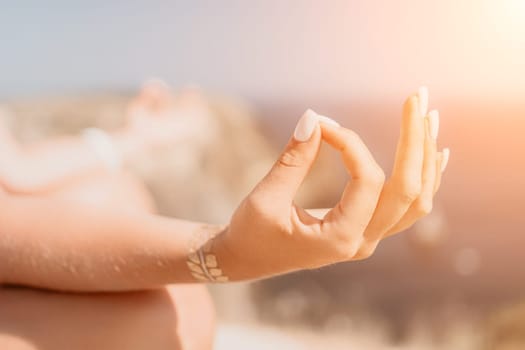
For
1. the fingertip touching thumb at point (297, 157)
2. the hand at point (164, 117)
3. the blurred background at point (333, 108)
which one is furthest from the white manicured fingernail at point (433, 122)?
the blurred background at point (333, 108)

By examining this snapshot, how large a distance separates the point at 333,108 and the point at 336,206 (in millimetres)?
1381

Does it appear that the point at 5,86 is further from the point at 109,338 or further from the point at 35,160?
the point at 109,338

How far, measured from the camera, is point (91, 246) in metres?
0.69

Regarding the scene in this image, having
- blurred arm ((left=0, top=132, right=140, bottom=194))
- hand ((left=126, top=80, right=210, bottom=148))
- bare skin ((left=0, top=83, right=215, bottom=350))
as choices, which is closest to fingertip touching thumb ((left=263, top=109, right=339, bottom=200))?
bare skin ((left=0, top=83, right=215, bottom=350))

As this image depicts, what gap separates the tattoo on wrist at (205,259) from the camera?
25.1 inches

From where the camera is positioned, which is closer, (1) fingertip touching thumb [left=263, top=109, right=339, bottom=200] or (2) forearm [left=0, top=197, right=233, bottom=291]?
(1) fingertip touching thumb [left=263, top=109, right=339, bottom=200]

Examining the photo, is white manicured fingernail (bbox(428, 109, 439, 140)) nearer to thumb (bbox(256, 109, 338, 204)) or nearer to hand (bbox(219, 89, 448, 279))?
hand (bbox(219, 89, 448, 279))

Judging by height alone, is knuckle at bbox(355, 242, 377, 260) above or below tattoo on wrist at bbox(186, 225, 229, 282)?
below

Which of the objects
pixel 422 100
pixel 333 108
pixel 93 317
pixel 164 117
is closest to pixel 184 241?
pixel 93 317

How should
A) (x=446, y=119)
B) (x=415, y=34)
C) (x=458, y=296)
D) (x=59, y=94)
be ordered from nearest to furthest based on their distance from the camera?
(x=415, y=34) < (x=446, y=119) < (x=458, y=296) < (x=59, y=94)

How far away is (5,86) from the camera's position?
2.11 m

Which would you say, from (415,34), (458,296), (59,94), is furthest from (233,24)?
(458,296)

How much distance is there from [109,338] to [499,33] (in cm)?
111

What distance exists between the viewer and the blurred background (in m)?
1.68
